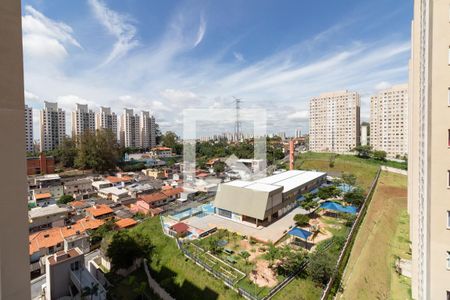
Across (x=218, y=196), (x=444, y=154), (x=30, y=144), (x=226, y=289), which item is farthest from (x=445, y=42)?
(x=30, y=144)

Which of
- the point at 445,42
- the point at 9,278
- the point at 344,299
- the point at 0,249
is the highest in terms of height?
the point at 445,42

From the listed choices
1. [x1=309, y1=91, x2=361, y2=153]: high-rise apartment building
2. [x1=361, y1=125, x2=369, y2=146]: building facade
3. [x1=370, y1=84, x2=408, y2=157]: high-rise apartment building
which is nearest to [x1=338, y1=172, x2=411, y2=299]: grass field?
[x1=370, y1=84, x2=408, y2=157]: high-rise apartment building

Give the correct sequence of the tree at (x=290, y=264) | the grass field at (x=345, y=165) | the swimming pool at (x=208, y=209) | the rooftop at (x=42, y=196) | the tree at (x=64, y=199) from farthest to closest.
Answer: the grass field at (x=345, y=165) < the tree at (x=64, y=199) < the rooftop at (x=42, y=196) < the swimming pool at (x=208, y=209) < the tree at (x=290, y=264)

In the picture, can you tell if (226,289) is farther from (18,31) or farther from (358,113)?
(358,113)

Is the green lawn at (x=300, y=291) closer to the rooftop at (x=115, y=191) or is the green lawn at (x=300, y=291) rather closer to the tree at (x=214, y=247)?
the tree at (x=214, y=247)

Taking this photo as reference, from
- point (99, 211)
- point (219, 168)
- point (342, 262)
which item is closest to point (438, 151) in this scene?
point (342, 262)

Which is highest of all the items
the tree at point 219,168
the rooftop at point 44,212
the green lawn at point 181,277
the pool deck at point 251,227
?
the tree at point 219,168

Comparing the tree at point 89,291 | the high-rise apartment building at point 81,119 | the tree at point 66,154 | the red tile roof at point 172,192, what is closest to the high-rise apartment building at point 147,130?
the high-rise apartment building at point 81,119
